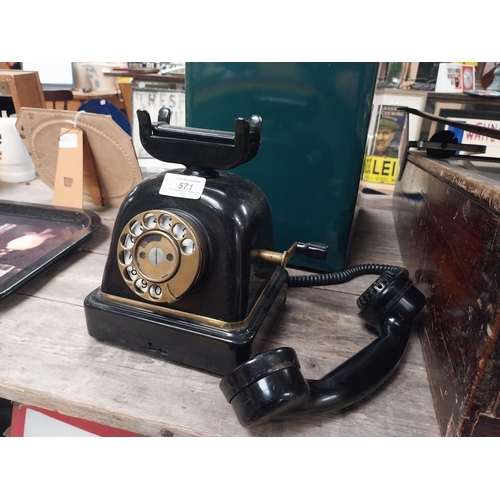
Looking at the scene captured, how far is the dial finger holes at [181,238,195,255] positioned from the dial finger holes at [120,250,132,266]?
0.09 metres

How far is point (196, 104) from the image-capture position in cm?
81

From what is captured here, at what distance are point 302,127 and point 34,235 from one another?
0.61 meters

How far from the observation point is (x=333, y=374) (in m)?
0.51

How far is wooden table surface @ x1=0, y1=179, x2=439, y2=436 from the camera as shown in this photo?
1.60 ft

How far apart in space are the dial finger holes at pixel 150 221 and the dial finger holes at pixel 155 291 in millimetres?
81

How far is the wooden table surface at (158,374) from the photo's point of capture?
1.60 ft

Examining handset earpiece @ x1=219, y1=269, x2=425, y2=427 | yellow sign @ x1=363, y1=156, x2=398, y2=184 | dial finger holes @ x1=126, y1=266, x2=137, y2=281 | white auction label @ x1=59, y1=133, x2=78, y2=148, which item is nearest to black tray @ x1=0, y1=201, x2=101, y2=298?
A: white auction label @ x1=59, y1=133, x2=78, y2=148

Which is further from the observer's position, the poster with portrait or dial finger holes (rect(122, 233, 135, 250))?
the poster with portrait

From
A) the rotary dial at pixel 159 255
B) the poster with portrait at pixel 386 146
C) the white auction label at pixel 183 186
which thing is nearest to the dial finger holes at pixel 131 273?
the rotary dial at pixel 159 255

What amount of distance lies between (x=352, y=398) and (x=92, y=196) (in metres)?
0.89

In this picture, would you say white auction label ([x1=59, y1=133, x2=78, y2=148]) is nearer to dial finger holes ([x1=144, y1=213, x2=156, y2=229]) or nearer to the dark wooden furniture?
dial finger holes ([x1=144, y1=213, x2=156, y2=229])

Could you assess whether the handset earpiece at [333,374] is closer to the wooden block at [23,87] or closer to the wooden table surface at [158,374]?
the wooden table surface at [158,374]

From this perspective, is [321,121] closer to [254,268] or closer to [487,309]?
[254,268]

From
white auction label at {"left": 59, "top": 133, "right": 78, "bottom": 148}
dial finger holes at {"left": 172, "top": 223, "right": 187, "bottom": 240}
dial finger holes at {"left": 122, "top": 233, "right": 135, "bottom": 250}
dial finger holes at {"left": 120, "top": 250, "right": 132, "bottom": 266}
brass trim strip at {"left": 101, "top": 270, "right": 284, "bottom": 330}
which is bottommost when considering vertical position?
brass trim strip at {"left": 101, "top": 270, "right": 284, "bottom": 330}
